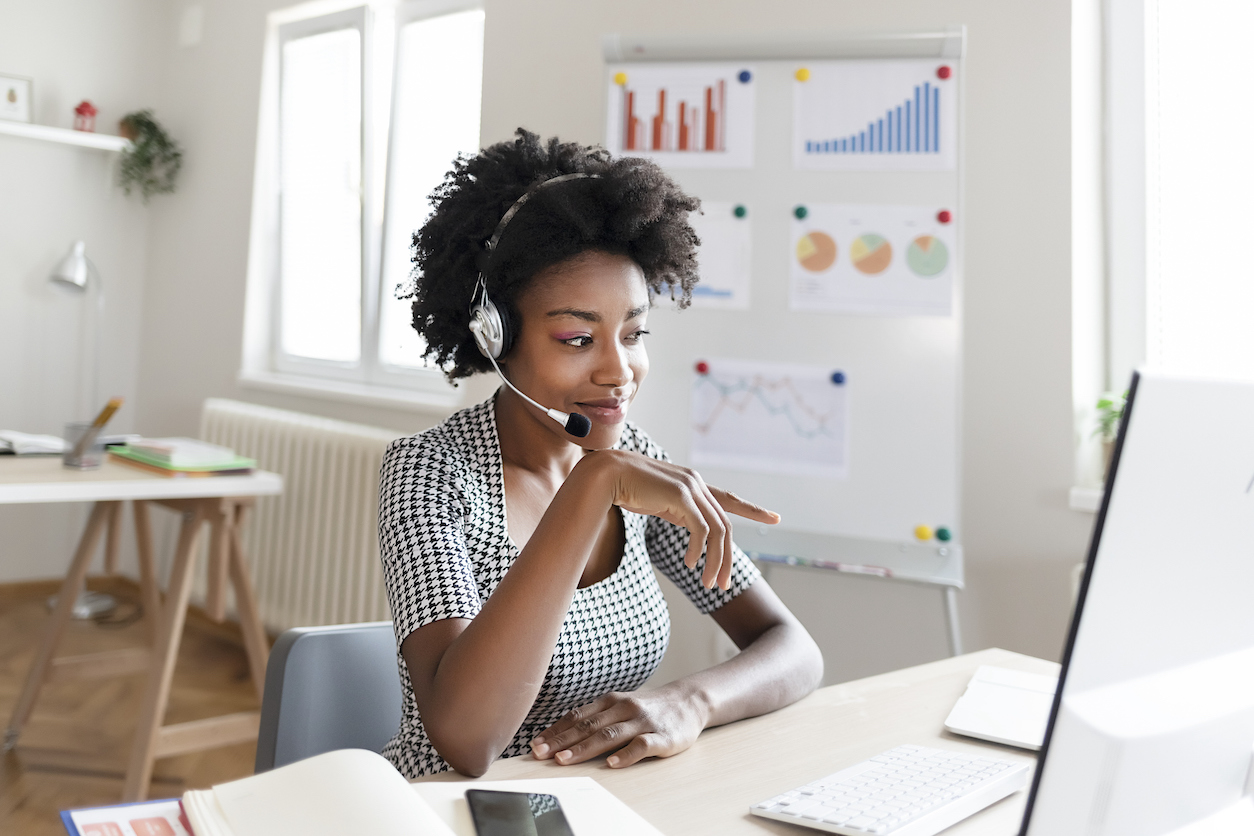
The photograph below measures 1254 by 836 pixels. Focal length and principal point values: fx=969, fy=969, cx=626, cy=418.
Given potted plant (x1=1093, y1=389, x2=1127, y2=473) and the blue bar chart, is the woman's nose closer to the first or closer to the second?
the blue bar chart

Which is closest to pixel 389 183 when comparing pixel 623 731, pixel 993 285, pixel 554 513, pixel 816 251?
pixel 816 251

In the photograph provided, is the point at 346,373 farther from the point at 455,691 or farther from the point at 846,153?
the point at 455,691

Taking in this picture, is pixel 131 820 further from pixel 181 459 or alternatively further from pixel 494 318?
pixel 181 459

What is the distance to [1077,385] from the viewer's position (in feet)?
6.59

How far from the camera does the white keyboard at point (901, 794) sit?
727 mm

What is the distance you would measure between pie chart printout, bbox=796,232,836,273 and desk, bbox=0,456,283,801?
1.36 meters

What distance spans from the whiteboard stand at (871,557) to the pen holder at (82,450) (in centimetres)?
153

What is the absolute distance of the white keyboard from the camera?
2.39 feet

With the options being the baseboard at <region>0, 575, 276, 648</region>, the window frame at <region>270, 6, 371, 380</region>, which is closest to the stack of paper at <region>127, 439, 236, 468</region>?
the window frame at <region>270, 6, 371, 380</region>

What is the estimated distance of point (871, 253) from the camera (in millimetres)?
1896

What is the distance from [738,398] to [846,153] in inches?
20.8

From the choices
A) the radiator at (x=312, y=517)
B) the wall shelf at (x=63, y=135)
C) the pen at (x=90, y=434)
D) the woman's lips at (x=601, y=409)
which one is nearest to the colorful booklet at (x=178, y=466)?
the pen at (x=90, y=434)

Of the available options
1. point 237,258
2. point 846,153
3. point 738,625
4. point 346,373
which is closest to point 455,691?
point 738,625

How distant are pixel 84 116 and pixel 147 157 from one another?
0.25 meters
